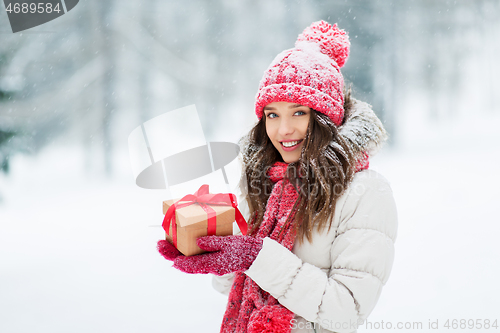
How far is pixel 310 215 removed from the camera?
1005 millimetres

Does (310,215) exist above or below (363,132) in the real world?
below

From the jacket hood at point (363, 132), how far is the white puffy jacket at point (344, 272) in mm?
161

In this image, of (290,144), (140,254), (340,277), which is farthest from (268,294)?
(140,254)

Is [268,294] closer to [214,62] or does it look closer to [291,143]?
[291,143]

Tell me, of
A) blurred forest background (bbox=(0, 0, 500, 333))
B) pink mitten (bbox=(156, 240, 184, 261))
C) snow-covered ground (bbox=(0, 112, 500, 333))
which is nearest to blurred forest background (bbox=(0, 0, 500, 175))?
blurred forest background (bbox=(0, 0, 500, 333))

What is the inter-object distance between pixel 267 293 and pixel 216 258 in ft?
0.98

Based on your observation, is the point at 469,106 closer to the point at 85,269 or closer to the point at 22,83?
the point at 85,269

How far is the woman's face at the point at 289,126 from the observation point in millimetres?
1096

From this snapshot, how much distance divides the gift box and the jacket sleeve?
14 cm

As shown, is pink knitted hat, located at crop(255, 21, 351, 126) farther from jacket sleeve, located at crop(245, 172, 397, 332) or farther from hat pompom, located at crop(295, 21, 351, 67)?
jacket sleeve, located at crop(245, 172, 397, 332)

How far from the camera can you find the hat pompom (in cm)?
119

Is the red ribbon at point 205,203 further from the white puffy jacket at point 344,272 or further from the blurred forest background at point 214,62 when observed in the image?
the blurred forest background at point 214,62

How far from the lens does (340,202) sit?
1005 millimetres

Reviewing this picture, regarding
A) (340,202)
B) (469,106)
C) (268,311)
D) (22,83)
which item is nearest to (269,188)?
(340,202)
